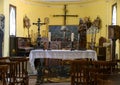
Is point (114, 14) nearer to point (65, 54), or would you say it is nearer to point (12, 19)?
point (12, 19)

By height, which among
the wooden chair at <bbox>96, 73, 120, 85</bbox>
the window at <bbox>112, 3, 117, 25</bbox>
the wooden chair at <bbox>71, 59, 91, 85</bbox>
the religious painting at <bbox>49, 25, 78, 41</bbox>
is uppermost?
the window at <bbox>112, 3, 117, 25</bbox>

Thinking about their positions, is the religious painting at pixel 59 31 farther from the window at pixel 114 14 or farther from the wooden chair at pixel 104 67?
the wooden chair at pixel 104 67

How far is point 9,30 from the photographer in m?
13.7

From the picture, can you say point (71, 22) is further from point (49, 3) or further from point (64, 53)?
point (64, 53)

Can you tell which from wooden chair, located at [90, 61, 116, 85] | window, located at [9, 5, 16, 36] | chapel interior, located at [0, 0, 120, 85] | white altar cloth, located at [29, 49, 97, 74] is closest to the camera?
wooden chair, located at [90, 61, 116, 85]

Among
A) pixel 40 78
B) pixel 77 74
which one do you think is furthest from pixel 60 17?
pixel 77 74

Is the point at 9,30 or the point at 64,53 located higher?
the point at 9,30

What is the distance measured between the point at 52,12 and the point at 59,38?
8.37 ft

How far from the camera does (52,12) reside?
1780cm

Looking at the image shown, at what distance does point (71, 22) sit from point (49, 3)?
178 centimetres

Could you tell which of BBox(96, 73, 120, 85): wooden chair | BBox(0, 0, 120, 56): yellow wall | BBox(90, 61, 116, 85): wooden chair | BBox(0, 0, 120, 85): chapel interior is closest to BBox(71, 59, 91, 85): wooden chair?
BBox(0, 0, 120, 85): chapel interior

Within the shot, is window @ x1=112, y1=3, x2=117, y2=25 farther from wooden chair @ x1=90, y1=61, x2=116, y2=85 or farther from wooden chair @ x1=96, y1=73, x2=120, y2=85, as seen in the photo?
wooden chair @ x1=96, y1=73, x2=120, y2=85

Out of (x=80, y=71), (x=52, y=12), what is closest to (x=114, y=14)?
(x=52, y=12)

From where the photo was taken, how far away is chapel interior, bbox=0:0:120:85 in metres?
7.30
